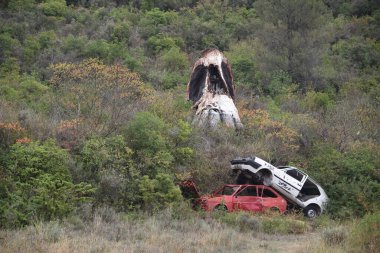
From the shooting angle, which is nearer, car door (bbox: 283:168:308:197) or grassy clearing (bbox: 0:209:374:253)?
grassy clearing (bbox: 0:209:374:253)

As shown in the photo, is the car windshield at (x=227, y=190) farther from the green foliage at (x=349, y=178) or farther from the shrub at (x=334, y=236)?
the shrub at (x=334, y=236)

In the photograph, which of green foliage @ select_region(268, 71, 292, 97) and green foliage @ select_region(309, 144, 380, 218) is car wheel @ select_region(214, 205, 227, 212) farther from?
green foliage @ select_region(268, 71, 292, 97)

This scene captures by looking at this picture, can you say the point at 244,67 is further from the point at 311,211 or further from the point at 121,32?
the point at 311,211

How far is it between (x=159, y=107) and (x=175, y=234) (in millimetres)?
8294

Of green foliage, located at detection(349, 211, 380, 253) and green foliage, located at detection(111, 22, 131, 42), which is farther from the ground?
green foliage, located at detection(111, 22, 131, 42)

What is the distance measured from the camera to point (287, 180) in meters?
16.8

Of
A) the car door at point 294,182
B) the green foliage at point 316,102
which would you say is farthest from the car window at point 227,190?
the green foliage at point 316,102

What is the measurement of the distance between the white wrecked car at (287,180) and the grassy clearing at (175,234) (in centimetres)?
160

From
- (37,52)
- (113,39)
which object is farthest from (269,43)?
(37,52)

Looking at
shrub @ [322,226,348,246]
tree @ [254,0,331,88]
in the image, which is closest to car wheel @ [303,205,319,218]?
shrub @ [322,226,348,246]

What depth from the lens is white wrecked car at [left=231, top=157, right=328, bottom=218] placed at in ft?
54.3

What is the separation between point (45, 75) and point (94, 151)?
14405 mm

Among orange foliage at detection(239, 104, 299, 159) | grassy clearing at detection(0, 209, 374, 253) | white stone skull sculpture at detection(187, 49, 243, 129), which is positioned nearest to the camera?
grassy clearing at detection(0, 209, 374, 253)

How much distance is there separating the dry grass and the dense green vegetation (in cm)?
96
